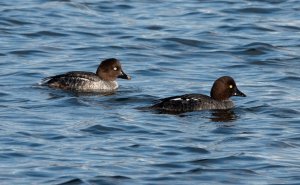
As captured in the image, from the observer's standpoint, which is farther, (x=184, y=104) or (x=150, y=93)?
(x=150, y=93)

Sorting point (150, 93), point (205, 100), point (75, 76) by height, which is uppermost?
point (75, 76)

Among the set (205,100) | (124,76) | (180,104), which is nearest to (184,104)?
(180,104)

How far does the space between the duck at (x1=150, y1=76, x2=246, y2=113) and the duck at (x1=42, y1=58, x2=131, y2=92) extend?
2117 mm

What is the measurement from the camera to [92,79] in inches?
830

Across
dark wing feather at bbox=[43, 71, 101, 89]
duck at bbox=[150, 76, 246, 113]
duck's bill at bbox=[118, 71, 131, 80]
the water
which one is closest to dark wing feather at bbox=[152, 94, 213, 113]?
duck at bbox=[150, 76, 246, 113]

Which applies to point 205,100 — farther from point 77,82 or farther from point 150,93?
point 77,82

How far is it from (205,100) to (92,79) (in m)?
2.82

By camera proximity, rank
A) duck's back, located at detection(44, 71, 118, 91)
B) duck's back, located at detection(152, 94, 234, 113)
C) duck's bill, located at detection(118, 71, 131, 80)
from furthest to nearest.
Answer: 1. duck's bill, located at detection(118, 71, 131, 80)
2. duck's back, located at detection(44, 71, 118, 91)
3. duck's back, located at detection(152, 94, 234, 113)

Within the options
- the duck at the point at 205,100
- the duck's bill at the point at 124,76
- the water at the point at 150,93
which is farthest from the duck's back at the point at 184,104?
the duck's bill at the point at 124,76

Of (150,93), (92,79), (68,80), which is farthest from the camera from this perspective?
(92,79)

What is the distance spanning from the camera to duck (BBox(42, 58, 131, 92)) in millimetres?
20578

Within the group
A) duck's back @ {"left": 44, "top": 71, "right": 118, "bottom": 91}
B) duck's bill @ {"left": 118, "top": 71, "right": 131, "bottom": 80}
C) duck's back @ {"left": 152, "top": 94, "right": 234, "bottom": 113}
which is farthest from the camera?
duck's bill @ {"left": 118, "top": 71, "right": 131, "bottom": 80}

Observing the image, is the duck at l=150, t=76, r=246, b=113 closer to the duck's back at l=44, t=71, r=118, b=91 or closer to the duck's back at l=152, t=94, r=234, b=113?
the duck's back at l=152, t=94, r=234, b=113

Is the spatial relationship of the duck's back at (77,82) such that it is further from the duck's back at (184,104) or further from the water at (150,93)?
the duck's back at (184,104)
